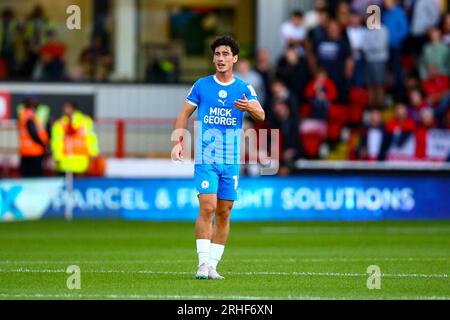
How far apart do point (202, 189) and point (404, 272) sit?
2.85m

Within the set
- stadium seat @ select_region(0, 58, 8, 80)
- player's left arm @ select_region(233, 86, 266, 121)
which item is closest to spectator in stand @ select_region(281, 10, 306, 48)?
stadium seat @ select_region(0, 58, 8, 80)

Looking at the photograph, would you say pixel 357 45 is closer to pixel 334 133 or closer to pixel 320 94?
pixel 320 94

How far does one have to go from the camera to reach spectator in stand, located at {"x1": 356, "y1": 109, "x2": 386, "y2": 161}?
26.8m

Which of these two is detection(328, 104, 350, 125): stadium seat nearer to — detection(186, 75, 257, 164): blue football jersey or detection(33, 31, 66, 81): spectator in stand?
detection(33, 31, 66, 81): spectator in stand

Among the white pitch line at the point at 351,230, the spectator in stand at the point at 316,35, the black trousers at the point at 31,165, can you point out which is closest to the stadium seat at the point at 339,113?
the spectator in stand at the point at 316,35

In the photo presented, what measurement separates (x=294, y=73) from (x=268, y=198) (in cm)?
382

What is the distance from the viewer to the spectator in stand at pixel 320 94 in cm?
2742

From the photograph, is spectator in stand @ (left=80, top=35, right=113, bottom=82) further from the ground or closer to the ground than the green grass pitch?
further from the ground

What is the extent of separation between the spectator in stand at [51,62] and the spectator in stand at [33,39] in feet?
0.35

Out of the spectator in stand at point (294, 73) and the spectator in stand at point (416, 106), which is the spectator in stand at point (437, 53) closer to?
the spectator in stand at point (416, 106)

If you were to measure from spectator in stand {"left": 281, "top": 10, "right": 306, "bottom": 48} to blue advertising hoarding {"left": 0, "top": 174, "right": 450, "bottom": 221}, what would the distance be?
4678mm

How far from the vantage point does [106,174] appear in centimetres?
2803
